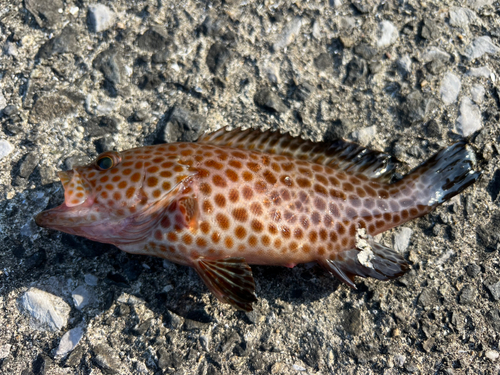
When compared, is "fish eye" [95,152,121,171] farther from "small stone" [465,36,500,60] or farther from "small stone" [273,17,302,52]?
"small stone" [465,36,500,60]

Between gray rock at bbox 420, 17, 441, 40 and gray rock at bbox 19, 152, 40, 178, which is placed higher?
gray rock at bbox 420, 17, 441, 40

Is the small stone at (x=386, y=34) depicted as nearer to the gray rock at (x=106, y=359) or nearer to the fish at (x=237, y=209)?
the fish at (x=237, y=209)

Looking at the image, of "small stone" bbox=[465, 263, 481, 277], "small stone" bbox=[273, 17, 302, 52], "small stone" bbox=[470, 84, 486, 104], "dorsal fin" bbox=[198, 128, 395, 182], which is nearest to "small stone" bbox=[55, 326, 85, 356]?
"dorsal fin" bbox=[198, 128, 395, 182]

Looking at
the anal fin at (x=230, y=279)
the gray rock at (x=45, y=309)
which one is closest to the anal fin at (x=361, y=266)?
the anal fin at (x=230, y=279)

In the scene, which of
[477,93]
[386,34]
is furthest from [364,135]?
[477,93]

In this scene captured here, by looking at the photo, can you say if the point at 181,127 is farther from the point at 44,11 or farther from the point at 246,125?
the point at 44,11

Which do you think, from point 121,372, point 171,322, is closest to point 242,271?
point 171,322

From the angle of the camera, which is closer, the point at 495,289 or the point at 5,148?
the point at 495,289
